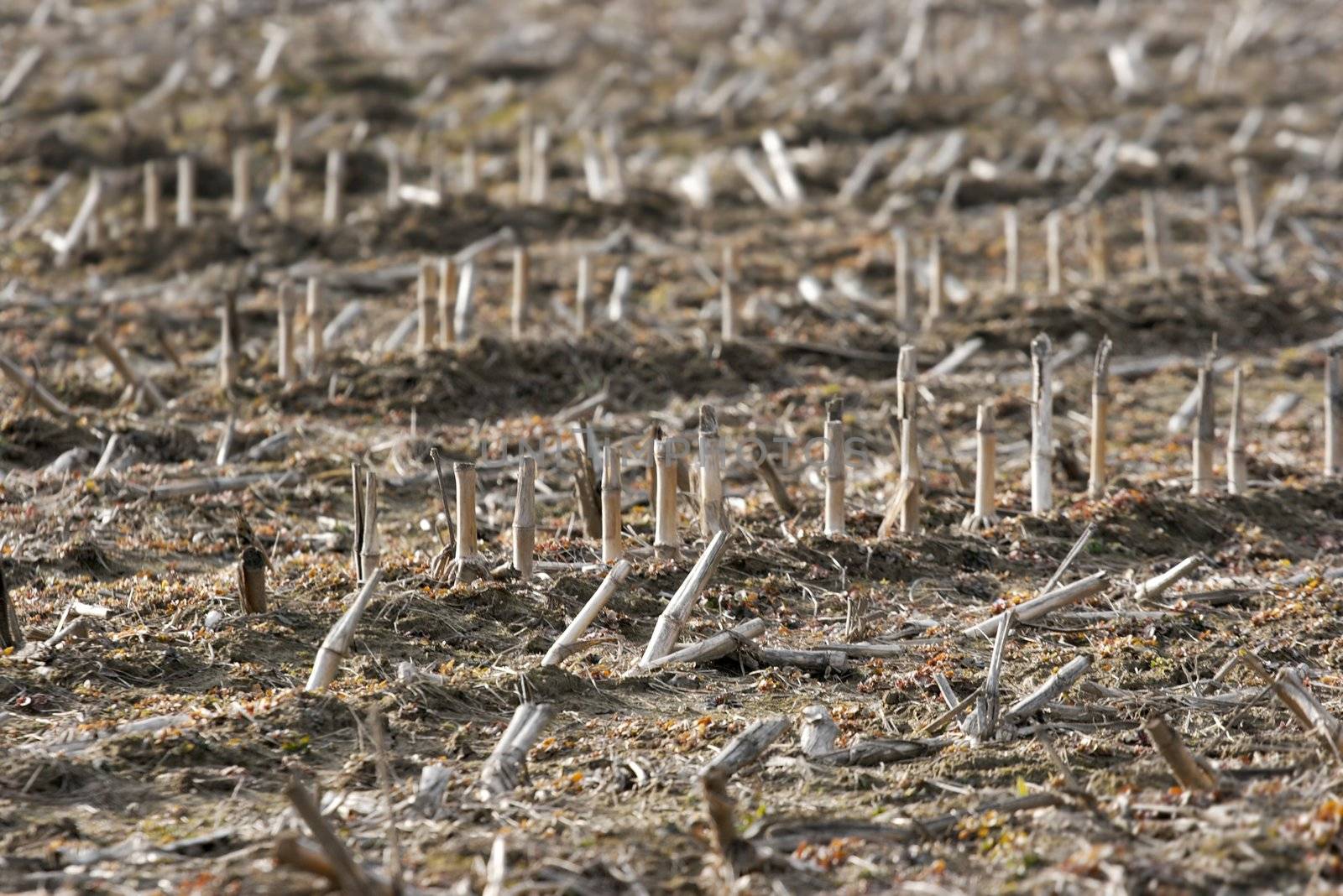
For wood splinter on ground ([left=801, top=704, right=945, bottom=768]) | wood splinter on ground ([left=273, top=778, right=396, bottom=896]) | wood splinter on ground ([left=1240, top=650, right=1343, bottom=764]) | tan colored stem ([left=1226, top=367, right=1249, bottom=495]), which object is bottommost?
wood splinter on ground ([left=801, top=704, right=945, bottom=768])

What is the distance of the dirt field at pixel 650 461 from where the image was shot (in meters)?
6.67

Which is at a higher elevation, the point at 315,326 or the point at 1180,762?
the point at 315,326

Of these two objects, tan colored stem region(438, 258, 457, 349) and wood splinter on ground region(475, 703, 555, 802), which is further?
tan colored stem region(438, 258, 457, 349)

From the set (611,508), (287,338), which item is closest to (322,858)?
(611,508)

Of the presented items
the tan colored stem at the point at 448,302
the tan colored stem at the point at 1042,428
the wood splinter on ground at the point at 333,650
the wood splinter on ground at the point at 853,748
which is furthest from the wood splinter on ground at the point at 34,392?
the wood splinter on ground at the point at 853,748

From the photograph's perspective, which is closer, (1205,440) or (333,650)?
(333,650)

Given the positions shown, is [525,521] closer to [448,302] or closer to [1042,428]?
[1042,428]

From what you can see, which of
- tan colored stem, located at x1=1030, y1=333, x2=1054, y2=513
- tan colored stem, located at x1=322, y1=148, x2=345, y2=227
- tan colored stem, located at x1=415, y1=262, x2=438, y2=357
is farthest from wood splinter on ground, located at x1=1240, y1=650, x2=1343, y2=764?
tan colored stem, located at x1=322, y1=148, x2=345, y2=227

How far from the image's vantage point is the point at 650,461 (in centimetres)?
1155

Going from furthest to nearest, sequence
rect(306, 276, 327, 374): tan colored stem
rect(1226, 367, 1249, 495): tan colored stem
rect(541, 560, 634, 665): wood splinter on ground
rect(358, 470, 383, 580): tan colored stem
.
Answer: rect(306, 276, 327, 374): tan colored stem, rect(1226, 367, 1249, 495): tan colored stem, rect(358, 470, 383, 580): tan colored stem, rect(541, 560, 634, 665): wood splinter on ground

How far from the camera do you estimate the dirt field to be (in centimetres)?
667

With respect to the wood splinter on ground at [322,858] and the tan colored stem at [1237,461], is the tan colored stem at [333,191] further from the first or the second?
the wood splinter on ground at [322,858]

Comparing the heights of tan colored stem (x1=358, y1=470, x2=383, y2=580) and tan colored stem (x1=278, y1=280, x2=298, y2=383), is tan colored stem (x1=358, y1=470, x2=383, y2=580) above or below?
below

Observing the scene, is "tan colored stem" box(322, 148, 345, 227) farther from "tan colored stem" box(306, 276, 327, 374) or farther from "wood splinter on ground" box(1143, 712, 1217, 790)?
"wood splinter on ground" box(1143, 712, 1217, 790)
